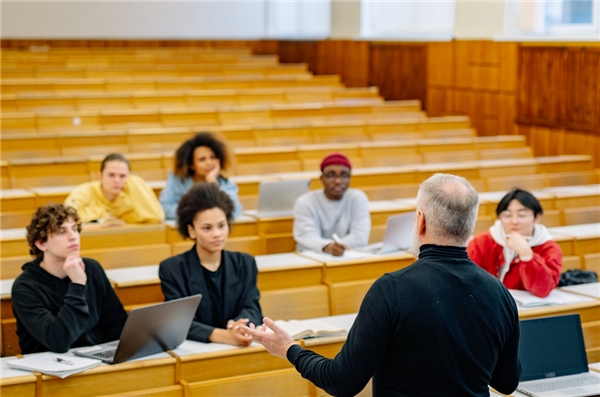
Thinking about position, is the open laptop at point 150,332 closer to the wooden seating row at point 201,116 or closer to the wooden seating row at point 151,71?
the wooden seating row at point 201,116

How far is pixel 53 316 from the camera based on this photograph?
2260 mm

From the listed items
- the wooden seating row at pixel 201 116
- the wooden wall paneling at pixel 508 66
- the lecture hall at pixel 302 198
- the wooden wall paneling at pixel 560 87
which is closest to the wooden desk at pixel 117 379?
the lecture hall at pixel 302 198

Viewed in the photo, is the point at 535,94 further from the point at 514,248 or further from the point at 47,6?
the point at 47,6

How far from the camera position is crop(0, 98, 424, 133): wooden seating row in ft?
17.1

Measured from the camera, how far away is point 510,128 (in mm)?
6117

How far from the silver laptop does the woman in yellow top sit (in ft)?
1.50

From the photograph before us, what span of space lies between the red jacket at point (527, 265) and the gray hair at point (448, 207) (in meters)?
1.41

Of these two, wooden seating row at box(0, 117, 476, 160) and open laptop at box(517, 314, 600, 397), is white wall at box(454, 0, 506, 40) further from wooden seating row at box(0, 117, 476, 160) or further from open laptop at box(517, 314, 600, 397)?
open laptop at box(517, 314, 600, 397)

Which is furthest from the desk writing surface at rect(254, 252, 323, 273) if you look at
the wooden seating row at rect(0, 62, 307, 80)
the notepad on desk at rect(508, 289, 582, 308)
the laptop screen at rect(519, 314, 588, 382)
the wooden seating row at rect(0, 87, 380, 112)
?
the wooden seating row at rect(0, 62, 307, 80)

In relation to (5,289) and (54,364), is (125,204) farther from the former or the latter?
(54,364)

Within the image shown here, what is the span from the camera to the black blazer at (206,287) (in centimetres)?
247

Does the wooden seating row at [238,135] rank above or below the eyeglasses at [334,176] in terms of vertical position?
above

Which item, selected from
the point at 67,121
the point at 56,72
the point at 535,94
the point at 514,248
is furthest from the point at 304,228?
the point at 56,72

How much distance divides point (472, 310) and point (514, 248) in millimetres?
1411
